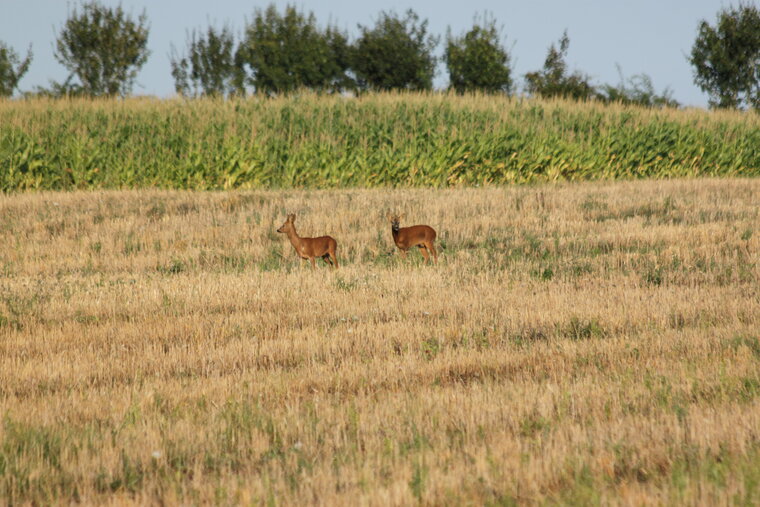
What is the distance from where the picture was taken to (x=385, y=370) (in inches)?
260

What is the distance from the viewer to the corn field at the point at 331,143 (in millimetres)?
21000

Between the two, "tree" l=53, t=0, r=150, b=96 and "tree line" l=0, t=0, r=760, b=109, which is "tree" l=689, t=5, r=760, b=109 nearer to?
"tree line" l=0, t=0, r=760, b=109

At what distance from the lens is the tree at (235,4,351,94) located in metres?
50.3

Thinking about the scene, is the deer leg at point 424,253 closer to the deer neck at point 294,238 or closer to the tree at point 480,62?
the deer neck at point 294,238

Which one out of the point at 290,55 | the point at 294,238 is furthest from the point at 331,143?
the point at 290,55

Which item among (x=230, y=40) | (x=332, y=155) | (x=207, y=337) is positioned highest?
(x=230, y=40)

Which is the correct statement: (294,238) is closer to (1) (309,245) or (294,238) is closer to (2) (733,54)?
(1) (309,245)

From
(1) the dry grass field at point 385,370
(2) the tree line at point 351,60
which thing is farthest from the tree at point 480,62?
(1) the dry grass field at point 385,370

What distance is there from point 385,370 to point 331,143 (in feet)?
54.1

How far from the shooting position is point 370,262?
41.9ft

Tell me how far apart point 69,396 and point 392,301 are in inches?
165

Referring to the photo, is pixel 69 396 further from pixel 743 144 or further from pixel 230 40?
pixel 230 40

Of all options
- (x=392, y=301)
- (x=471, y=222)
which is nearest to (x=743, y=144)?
(x=471, y=222)

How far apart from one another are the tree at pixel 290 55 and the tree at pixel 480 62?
854 cm
